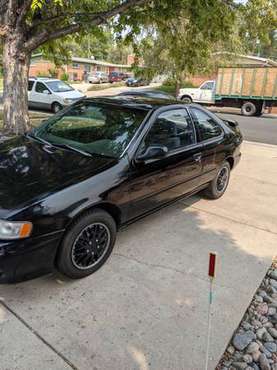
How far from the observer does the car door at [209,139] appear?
4.02 m

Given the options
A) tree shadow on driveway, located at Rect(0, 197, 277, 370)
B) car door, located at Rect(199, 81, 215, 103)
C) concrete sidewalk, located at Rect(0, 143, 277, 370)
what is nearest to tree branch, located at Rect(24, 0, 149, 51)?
concrete sidewalk, located at Rect(0, 143, 277, 370)

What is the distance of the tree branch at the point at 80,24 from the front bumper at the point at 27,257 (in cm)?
604

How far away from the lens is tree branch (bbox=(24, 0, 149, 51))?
6.88 m

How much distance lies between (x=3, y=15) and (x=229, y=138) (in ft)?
18.6

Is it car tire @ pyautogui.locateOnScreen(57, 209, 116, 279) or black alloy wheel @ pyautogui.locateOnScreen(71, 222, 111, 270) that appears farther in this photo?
black alloy wheel @ pyautogui.locateOnScreen(71, 222, 111, 270)

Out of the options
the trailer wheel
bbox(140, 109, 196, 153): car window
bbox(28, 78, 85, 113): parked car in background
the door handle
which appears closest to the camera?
bbox(140, 109, 196, 153): car window

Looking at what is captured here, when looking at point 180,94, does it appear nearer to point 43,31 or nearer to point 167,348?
point 43,31

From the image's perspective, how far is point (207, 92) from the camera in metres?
19.1

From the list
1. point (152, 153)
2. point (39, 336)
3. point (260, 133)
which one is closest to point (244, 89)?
→ point (260, 133)

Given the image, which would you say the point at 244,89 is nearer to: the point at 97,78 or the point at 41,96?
the point at 41,96

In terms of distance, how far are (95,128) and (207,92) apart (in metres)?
17.1

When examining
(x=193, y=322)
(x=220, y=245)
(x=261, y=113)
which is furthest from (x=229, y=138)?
(x=261, y=113)

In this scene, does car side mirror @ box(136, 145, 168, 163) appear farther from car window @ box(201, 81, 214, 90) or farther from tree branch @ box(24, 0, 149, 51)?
car window @ box(201, 81, 214, 90)

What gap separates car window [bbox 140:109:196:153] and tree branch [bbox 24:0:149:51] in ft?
14.5
